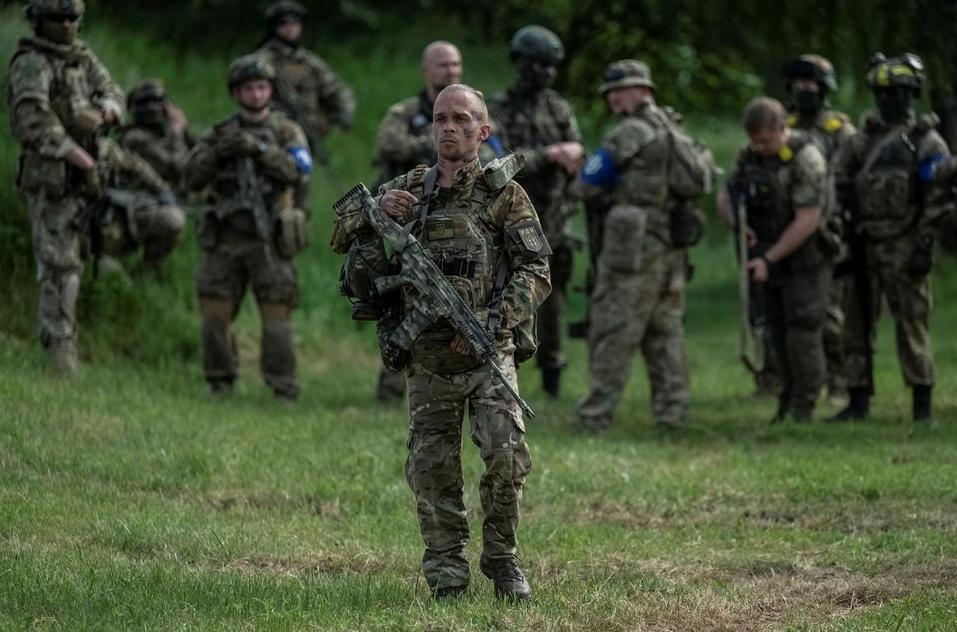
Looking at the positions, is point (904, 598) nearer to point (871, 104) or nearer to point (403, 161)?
point (403, 161)

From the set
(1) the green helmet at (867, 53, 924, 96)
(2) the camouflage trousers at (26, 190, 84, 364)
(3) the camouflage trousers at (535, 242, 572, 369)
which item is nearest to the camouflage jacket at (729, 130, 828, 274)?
(1) the green helmet at (867, 53, 924, 96)

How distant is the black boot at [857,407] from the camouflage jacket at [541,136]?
8.24 ft

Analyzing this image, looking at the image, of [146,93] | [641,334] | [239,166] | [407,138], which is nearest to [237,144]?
Answer: [239,166]

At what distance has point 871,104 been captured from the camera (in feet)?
73.8

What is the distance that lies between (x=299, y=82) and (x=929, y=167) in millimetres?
6935

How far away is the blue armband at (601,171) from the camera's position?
1207 cm

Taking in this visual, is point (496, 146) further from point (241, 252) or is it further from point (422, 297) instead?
point (422, 297)

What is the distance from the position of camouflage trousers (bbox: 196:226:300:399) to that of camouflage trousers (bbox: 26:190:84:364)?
1.08 metres

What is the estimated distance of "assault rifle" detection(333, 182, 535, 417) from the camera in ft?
22.4

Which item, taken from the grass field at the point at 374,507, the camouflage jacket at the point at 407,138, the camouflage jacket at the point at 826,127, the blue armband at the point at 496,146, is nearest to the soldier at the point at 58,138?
the grass field at the point at 374,507

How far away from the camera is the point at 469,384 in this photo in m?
7.02

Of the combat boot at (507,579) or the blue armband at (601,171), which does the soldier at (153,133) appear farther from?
the combat boot at (507,579)

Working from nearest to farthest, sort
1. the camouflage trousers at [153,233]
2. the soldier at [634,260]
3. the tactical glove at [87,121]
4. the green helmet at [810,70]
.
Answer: the tactical glove at [87,121] < the soldier at [634,260] < the green helmet at [810,70] < the camouflage trousers at [153,233]

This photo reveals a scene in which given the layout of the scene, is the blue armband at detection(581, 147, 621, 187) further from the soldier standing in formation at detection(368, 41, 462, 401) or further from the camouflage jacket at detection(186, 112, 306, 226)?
the camouflage jacket at detection(186, 112, 306, 226)
